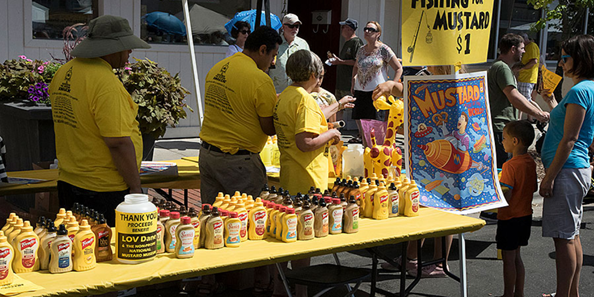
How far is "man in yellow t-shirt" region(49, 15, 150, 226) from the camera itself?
3.42 metres

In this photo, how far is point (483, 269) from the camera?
560 cm

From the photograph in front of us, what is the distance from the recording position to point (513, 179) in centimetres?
463

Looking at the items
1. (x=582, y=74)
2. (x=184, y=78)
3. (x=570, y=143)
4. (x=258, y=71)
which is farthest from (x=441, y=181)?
(x=184, y=78)

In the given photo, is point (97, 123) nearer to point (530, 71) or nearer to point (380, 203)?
point (380, 203)

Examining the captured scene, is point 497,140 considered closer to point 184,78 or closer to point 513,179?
point 513,179

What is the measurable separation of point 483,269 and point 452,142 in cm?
167

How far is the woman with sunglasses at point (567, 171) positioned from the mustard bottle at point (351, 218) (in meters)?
1.53

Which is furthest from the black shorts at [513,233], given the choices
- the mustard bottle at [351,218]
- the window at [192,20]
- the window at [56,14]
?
the window at [56,14]

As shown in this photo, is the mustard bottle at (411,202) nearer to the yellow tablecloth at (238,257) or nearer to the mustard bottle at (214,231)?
the yellow tablecloth at (238,257)

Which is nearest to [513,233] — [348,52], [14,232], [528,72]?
[14,232]

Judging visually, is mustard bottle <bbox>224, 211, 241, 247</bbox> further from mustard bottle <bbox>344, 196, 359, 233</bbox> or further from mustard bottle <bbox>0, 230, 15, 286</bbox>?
mustard bottle <bbox>0, 230, 15, 286</bbox>

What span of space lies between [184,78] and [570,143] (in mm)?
7022

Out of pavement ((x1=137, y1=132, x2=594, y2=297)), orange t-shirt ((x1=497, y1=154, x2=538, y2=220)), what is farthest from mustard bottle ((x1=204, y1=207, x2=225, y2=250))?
orange t-shirt ((x1=497, y1=154, x2=538, y2=220))

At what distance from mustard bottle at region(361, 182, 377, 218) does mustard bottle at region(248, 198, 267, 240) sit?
0.80 metres
